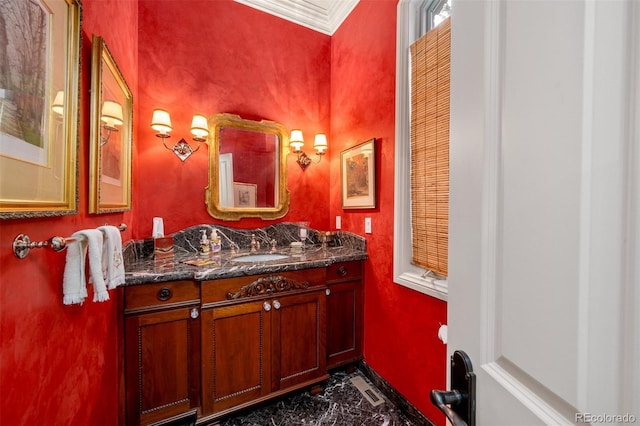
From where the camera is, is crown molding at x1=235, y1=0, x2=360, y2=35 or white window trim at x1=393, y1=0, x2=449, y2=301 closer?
white window trim at x1=393, y1=0, x2=449, y2=301

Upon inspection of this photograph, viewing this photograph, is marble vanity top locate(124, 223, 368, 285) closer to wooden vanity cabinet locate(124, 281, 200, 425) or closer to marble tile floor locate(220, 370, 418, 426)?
wooden vanity cabinet locate(124, 281, 200, 425)

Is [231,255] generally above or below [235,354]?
above

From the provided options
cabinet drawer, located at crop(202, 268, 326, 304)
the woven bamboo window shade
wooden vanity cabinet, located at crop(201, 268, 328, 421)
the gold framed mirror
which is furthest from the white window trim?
the gold framed mirror

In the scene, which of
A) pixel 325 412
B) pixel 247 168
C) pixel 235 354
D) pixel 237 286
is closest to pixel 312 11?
pixel 247 168

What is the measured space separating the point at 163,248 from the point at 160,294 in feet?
1.43

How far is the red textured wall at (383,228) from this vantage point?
1.50 meters

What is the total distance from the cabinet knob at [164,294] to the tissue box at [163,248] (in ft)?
1.28

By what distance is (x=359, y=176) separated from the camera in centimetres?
209

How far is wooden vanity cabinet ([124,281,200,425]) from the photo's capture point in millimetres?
1380

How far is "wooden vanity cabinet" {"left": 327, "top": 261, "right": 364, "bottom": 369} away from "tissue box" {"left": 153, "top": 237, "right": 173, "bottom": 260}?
116 cm

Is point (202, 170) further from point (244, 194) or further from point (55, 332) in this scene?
point (55, 332)

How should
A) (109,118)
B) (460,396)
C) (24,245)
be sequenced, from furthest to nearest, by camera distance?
(109,118) < (24,245) < (460,396)

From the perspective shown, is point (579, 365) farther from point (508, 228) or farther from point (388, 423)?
point (388, 423)

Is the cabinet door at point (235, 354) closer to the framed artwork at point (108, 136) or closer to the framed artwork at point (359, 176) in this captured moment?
the framed artwork at point (108, 136)
